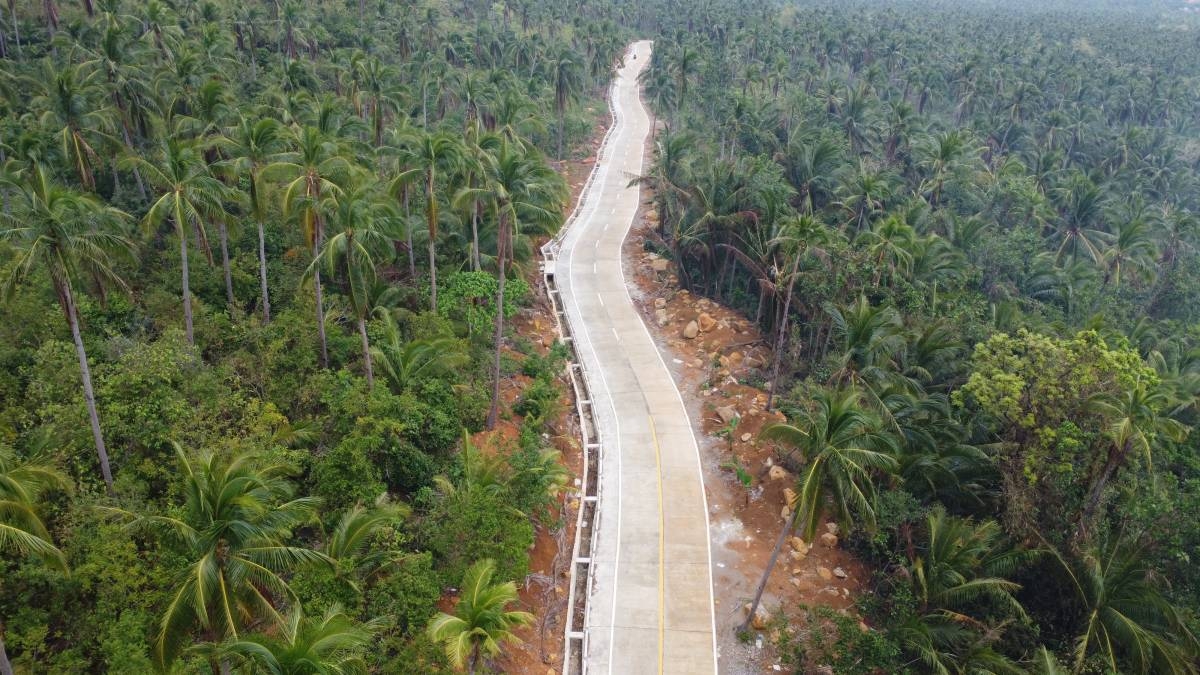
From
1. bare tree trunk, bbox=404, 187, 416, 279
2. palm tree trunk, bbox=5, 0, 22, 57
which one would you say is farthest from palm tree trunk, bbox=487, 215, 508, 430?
palm tree trunk, bbox=5, 0, 22, 57

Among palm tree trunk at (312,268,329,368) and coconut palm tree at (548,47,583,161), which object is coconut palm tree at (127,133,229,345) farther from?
coconut palm tree at (548,47,583,161)

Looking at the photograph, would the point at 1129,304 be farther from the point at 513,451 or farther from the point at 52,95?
the point at 52,95

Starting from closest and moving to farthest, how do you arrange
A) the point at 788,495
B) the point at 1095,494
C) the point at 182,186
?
the point at 1095,494 < the point at 182,186 < the point at 788,495

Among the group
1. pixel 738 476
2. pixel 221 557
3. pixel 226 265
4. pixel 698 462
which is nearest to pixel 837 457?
pixel 738 476

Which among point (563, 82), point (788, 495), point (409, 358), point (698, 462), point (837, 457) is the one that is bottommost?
point (698, 462)

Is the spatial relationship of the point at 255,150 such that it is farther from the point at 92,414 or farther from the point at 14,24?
the point at 14,24

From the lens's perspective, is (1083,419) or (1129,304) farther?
(1129,304)

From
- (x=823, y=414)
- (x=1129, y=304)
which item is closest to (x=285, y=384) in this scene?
(x=823, y=414)
